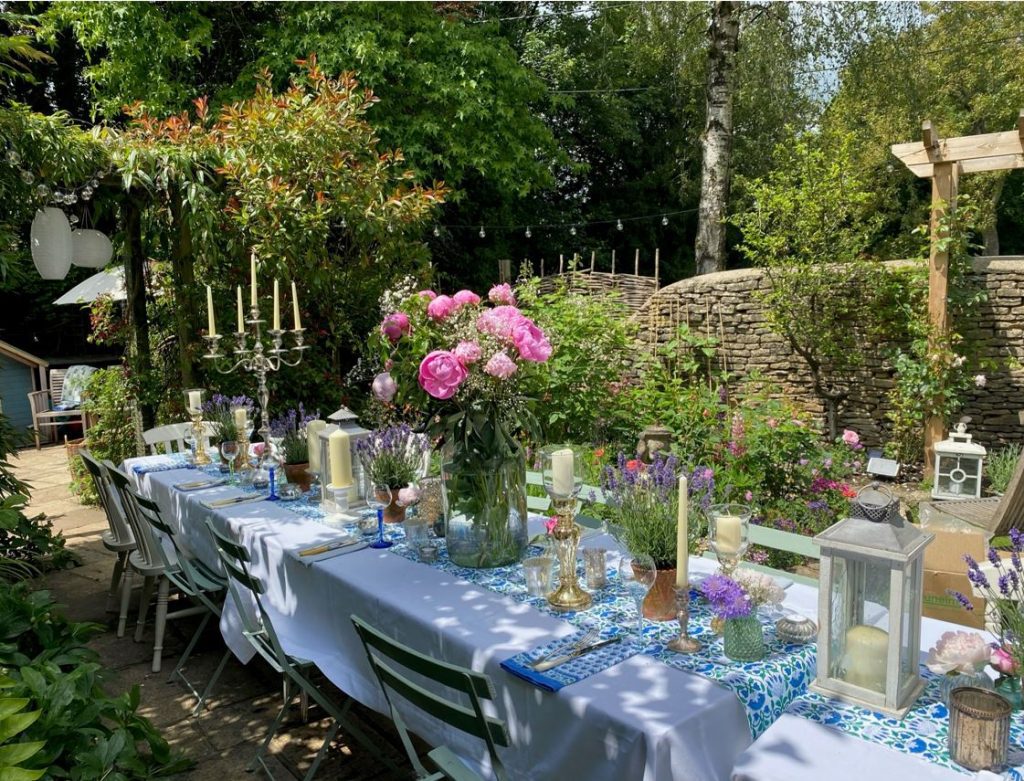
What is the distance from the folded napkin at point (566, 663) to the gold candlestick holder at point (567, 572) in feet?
0.57

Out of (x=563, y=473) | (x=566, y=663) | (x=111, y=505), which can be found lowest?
(x=111, y=505)

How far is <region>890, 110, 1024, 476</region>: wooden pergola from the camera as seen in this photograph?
6195 mm

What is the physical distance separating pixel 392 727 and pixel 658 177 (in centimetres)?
1581

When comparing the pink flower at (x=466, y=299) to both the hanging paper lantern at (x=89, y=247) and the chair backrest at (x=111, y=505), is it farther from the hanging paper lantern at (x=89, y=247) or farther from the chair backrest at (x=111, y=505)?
the hanging paper lantern at (x=89, y=247)

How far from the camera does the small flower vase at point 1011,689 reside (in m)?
1.42

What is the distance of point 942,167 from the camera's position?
6.52 metres

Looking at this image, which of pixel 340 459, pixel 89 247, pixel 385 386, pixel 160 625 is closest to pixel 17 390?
pixel 89 247

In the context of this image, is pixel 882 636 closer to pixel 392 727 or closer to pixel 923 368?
pixel 392 727

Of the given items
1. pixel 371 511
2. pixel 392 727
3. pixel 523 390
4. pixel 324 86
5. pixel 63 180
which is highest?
pixel 324 86

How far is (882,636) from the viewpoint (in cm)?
146

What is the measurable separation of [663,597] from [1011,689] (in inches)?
28.9

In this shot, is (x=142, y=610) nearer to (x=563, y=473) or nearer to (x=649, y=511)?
(x=563, y=473)

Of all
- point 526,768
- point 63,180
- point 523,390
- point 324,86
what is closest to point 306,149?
point 324,86

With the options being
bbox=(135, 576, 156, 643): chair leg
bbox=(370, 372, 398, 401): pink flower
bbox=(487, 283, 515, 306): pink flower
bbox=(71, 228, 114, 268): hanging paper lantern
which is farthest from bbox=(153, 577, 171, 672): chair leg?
bbox=(71, 228, 114, 268): hanging paper lantern
